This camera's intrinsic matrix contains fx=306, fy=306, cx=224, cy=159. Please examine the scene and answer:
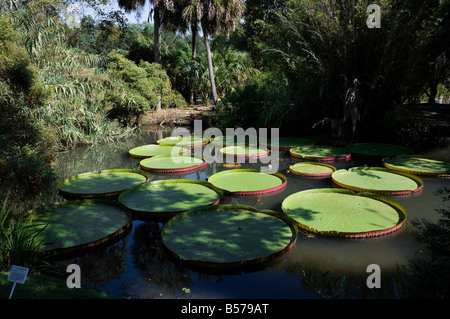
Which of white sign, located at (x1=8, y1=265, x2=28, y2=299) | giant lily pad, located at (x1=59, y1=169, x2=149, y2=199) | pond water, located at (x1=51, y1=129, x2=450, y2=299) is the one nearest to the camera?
white sign, located at (x1=8, y1=265, x2=28, y2=299)

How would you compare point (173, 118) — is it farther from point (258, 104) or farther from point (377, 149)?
point (377, 149)

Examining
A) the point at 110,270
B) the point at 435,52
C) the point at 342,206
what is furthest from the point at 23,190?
the point at 435,52

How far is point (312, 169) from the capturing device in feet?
20.6

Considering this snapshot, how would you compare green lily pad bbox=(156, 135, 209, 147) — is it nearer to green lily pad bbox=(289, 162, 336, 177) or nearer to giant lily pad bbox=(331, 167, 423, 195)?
green lily pad bbox=(289, 162, 336, 177)

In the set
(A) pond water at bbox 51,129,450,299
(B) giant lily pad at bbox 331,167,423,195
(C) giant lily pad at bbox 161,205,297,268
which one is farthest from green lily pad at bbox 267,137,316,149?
(C) giant lily pad at bbox 161,205,297,268

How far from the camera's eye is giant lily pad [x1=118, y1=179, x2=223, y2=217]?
14.7ft

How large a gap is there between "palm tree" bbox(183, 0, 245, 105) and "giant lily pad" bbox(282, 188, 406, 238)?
11108 mm

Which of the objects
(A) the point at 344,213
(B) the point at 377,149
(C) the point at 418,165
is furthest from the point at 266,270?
(B) the point at 377,149

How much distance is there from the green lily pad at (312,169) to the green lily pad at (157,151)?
297 cm

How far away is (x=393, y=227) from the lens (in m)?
3.74

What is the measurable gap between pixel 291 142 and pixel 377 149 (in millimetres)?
2200

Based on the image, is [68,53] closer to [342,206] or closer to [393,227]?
[342,206]

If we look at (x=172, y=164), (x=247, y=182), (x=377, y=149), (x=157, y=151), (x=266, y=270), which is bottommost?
(x=266, y=270)

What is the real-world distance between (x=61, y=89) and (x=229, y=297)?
780 cm
